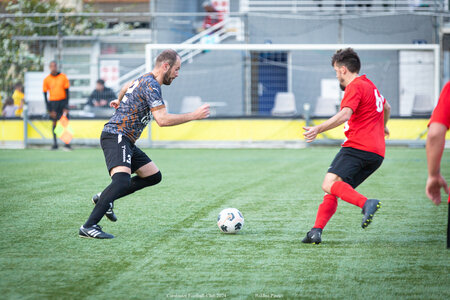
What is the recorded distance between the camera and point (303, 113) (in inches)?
720

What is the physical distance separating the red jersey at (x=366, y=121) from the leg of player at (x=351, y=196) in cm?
32

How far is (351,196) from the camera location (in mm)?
4910

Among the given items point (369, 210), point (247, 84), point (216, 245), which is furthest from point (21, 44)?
point (369, 210)

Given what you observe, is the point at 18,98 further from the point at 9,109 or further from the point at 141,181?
the point at 141,181

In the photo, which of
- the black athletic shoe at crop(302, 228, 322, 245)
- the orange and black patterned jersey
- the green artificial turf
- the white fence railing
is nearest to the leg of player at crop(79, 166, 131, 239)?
the green artificial turf

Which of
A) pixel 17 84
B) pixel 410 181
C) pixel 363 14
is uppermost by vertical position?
pixel 363 14

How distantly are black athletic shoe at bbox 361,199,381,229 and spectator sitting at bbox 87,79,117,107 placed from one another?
47.2 feet

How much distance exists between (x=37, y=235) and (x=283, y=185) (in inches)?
186

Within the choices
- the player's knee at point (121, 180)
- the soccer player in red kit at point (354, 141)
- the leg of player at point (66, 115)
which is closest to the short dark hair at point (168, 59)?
the player's knee at point (121, 180)

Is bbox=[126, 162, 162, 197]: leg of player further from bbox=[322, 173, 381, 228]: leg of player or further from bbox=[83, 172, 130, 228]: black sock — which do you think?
bbox=[322, 173, 381, 228]: leg of player

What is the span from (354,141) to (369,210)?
0.63 m

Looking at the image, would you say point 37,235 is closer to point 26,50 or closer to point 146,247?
point 146,247

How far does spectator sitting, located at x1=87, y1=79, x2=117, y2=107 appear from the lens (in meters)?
18.4

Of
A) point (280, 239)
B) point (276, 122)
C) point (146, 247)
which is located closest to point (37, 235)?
point (146, 247)
